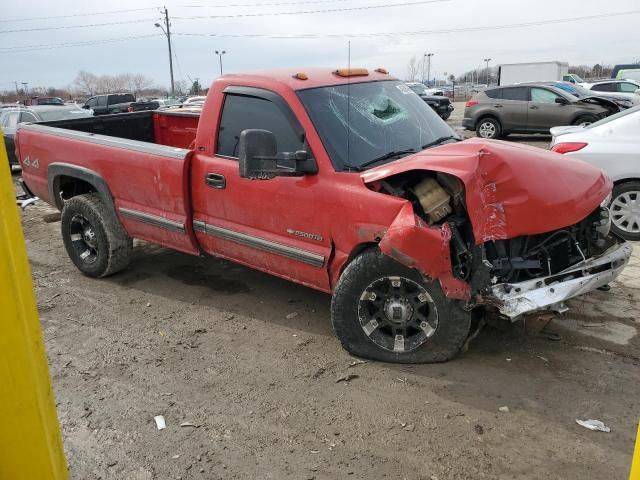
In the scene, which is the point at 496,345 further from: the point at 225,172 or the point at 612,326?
the point at 225,172

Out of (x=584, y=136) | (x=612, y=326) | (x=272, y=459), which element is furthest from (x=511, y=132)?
(x=272, y=459)

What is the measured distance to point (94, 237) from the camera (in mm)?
5504

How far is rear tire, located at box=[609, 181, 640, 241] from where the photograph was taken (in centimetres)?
634

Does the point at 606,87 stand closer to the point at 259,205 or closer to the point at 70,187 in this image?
the point at 70,187

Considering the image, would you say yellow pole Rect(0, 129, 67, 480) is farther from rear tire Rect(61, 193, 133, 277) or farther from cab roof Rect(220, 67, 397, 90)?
rear tire Rect(61, 193, 133, 277)

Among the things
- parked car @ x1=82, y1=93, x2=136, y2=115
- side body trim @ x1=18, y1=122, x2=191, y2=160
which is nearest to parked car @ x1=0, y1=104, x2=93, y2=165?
side body trim @ x1=18, y1=122, x2=191, y2=160

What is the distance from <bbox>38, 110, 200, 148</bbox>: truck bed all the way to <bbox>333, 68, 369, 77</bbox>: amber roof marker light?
8.65ft

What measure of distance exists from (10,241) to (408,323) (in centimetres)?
264

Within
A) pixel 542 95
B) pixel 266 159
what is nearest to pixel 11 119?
pixel 266 159

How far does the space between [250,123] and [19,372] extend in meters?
3.05

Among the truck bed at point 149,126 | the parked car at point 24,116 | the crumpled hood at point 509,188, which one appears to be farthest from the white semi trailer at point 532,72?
the crumpled hood at point 509,188

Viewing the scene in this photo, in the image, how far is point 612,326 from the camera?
4.25 metres

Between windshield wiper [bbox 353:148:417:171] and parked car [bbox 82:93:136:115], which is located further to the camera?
parked car [bbox 82:93:136:115]

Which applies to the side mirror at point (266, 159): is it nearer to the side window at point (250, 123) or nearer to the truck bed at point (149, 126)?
the side window at point (250, 123)
